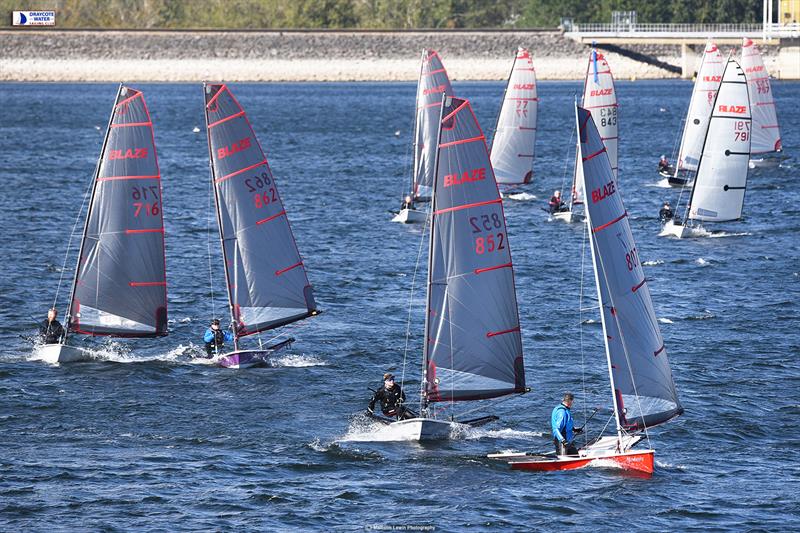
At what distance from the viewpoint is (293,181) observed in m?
97.1

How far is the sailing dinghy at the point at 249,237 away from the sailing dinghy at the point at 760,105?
2252 inches

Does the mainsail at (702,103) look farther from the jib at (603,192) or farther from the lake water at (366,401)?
the jib at (603,192)

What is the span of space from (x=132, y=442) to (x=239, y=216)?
31.9ft

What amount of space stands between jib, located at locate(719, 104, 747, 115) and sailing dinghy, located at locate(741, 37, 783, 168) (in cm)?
2659

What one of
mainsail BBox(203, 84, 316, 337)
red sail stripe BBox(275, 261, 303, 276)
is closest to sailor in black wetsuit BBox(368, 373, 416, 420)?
mainsail BBox(203, 84, 316, 337)

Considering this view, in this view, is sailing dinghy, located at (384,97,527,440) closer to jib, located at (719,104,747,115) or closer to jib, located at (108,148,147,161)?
jib, located at (108,148,147,161)

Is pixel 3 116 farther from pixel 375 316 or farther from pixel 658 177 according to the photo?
pixel 375 316

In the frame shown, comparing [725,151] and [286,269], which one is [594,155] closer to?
[286,269]

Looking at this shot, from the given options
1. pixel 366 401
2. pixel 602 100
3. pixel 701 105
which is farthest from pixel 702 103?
pixel 366 401

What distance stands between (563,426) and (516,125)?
49.7m

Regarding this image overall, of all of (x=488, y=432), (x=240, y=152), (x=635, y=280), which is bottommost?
(x=488, y=432)

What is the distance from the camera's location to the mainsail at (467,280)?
34.1m

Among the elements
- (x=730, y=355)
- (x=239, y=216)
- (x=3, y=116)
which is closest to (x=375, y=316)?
(x=239, y=216)

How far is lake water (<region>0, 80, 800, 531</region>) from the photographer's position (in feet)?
102
